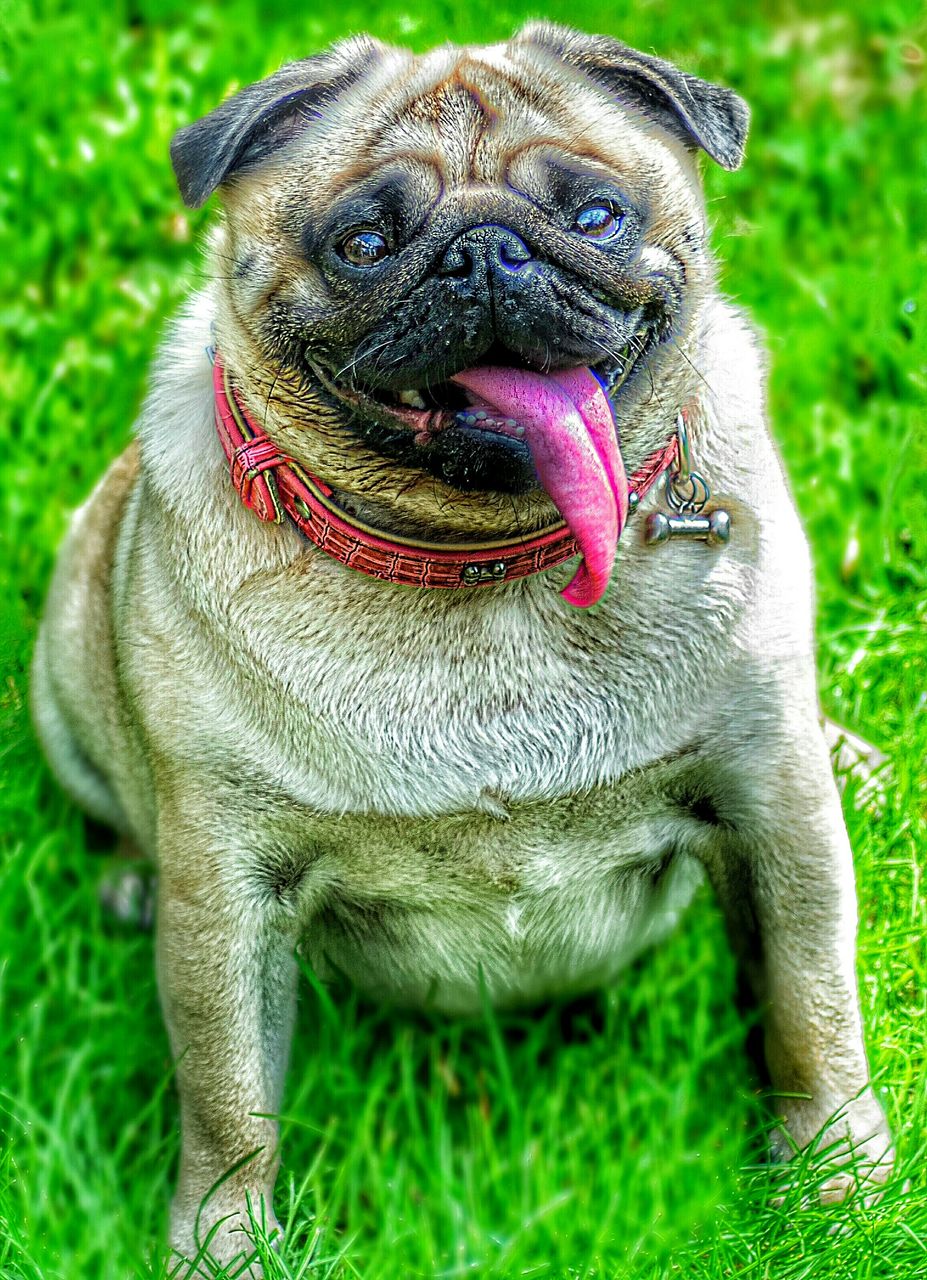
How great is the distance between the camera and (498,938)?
112 inches

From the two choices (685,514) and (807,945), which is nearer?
(685,514)

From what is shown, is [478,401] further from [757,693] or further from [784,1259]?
[784,1259]

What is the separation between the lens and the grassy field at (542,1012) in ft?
9.86

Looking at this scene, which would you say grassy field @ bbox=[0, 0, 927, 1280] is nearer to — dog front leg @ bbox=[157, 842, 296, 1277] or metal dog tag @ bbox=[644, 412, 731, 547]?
dog front leg @ bbox=[157, 842, 296, 1277]

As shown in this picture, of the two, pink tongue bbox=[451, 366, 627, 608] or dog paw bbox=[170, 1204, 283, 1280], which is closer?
pink tongue bbox=[451, 366, 627, 608]

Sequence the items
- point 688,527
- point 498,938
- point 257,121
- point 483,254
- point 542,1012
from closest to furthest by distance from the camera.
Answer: point 483,254, point 257,121, point 688,527, point 498,938, point 542,1012

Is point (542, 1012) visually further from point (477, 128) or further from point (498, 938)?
point (477, 128)

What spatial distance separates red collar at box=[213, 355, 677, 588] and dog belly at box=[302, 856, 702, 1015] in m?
0.57

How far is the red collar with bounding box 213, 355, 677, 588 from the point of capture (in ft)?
8.39

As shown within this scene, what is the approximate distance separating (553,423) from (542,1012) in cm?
166

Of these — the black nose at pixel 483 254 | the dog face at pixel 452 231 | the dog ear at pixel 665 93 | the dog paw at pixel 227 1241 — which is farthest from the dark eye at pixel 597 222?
the dog paw at pixel 227 1241

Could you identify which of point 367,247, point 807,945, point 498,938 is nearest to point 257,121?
point 367,247

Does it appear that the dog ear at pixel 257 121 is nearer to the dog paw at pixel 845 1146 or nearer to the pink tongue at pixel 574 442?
the pink tongue at pixel 574 442

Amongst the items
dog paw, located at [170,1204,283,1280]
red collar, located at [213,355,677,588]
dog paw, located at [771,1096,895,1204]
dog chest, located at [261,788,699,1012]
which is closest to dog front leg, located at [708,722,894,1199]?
dog paw, located at [771,1096,895,1204]
